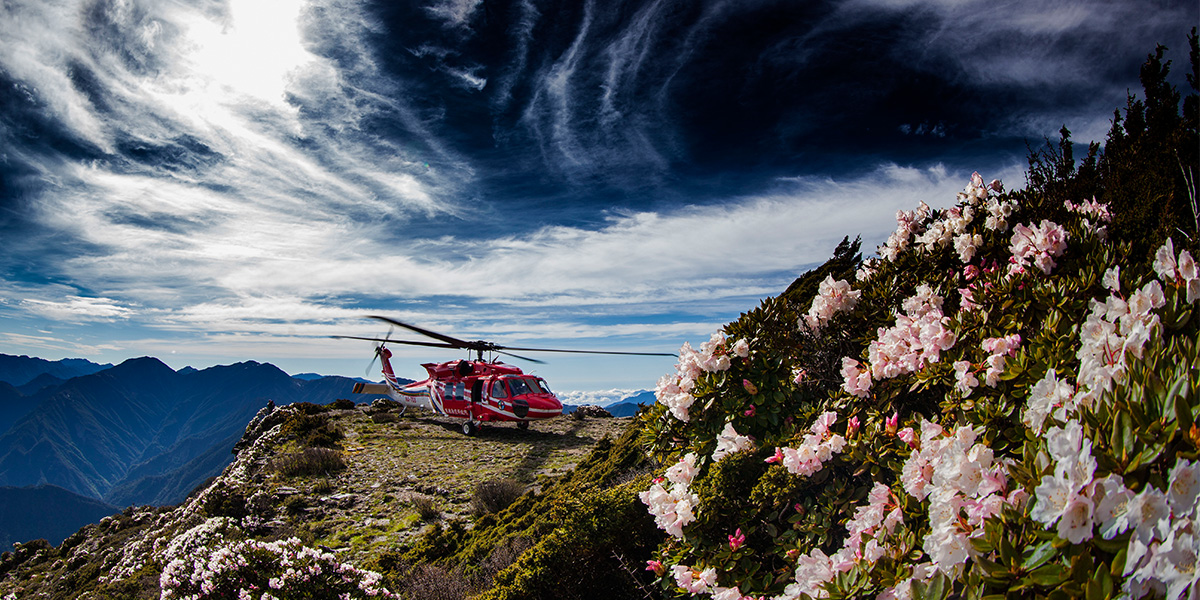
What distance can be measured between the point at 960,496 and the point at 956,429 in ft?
1.21

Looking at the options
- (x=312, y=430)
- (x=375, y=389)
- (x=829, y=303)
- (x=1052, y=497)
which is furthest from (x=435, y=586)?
(x=375, y=389)

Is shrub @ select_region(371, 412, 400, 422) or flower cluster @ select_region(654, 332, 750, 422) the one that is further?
shrub @ select_region(371, 412, 400, 422)

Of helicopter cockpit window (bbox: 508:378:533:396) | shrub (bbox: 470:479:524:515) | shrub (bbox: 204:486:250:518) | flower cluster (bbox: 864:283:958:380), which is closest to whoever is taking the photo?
flower cluster (bbox: 864:283:958:380)

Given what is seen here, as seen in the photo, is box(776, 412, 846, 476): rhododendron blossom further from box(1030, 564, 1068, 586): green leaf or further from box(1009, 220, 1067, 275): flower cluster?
box(1009, 220, 1067, 275): flower cluster

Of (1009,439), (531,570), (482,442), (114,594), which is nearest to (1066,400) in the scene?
(1009,439)

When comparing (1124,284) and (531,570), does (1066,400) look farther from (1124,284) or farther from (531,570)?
(531,570)

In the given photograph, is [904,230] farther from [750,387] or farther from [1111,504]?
[1111,504]

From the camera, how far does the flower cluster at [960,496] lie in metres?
1.77

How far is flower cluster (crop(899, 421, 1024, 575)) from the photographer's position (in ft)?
5.80

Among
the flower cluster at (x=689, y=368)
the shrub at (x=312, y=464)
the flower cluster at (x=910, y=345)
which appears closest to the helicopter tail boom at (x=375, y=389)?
the shrub at (x=312, y=464)

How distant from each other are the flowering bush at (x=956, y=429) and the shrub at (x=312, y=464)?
38.5 feet

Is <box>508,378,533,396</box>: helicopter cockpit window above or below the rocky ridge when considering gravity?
above

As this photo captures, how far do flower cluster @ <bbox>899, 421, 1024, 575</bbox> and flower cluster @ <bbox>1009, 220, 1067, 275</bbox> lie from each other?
204 cm

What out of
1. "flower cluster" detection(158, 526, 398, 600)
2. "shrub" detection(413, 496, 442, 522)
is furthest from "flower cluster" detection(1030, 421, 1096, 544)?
"shrub" detection(413, 496, 442, 522)
